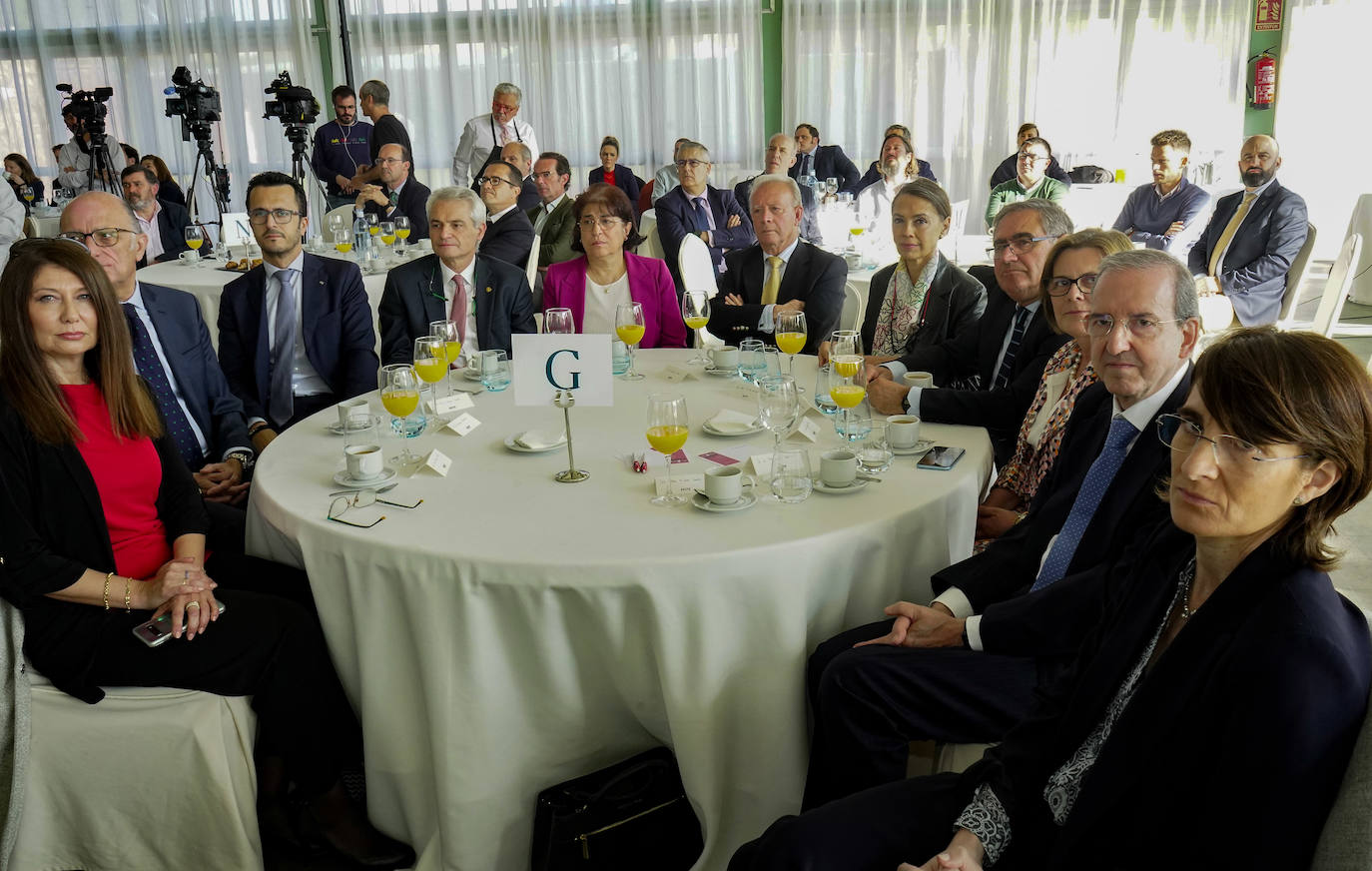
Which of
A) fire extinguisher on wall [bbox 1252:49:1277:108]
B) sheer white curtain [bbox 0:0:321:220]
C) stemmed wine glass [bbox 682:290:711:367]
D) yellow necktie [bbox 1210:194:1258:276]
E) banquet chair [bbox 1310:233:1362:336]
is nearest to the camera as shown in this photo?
stemmed wine glass [bbox 682:290:711:367]

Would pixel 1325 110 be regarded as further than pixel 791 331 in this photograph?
Yes

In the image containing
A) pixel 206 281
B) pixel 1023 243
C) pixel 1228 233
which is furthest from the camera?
pixel 1228 233

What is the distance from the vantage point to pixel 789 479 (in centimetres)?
200

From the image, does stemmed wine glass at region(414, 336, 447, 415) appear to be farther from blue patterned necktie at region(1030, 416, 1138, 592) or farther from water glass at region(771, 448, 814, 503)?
blue patterned necktie at region(1030, 416, 1138, 592)

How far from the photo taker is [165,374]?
2896 millimetres

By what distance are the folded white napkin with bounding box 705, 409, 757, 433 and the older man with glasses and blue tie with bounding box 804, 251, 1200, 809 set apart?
2.10 ft

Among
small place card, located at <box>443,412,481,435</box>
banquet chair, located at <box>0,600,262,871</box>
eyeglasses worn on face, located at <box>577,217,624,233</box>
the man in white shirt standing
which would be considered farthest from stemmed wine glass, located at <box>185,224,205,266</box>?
banquet chair, located at <box>0,600,262,871</box>

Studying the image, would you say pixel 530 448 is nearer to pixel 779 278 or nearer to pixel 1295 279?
pixel 779 278

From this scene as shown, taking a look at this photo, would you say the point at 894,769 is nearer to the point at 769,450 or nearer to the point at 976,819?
the point at 976,819

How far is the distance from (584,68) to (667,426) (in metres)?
9.11

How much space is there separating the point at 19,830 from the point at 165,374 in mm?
1391

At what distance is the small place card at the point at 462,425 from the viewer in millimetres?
2488

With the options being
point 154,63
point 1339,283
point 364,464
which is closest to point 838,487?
point 364,464

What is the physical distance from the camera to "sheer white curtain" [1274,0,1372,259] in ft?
29.4
